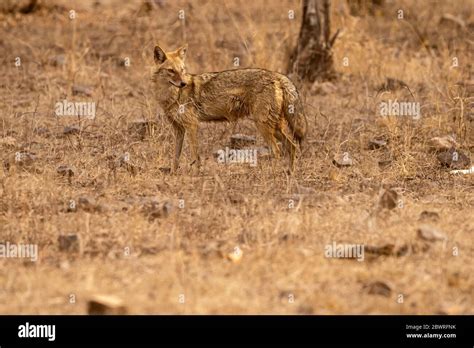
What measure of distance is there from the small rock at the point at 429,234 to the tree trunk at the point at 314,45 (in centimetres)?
629

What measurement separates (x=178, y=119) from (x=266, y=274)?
3578 mm

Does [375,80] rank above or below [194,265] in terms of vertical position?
above

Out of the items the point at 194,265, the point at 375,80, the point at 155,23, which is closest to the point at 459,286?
the point at 194,265

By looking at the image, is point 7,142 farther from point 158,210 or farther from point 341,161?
point 341,161

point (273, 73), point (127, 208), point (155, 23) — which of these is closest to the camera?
point (127, 208)

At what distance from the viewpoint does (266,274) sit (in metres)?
6.77

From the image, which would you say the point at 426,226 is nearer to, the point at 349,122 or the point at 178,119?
the point at 178,119

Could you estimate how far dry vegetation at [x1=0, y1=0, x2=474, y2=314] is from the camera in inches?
258

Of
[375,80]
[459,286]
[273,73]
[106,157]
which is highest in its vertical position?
[375,80]

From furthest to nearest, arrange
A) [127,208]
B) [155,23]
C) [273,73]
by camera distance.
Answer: [155,23] → [273,73] → [127,208]

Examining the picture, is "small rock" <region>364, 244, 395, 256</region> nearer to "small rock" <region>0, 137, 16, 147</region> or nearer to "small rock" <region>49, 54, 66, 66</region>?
"small rock" <region>0, 137, 16, 147</region>

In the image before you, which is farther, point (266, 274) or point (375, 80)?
point (375, 80)

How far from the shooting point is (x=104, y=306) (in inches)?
236

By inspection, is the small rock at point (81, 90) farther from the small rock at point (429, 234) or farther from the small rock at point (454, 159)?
the small rock at point (429, 234)
